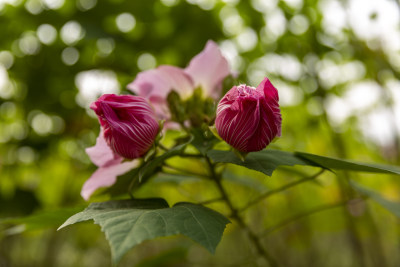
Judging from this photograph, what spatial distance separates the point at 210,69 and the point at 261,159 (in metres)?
0.22

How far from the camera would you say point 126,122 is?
1.57 feet

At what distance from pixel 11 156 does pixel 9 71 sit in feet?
1.80

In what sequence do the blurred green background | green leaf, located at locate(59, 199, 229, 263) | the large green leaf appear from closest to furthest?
green leaf, located at locate(59, 199, 229, 263), the large green leaf, the blurred green background

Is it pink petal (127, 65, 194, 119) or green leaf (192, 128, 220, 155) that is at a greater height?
pink petal (127, 65, 194, 119)

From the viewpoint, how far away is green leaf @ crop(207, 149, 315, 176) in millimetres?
448

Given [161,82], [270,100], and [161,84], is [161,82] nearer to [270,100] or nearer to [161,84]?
[161,84]

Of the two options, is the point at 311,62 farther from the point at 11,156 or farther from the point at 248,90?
the point at 11,156

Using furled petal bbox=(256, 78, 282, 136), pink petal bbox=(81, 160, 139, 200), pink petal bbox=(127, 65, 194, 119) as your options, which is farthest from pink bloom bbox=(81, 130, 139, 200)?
furled petal bbox=(256, 78, 282, 136)

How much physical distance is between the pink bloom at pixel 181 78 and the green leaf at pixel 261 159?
0.54ft

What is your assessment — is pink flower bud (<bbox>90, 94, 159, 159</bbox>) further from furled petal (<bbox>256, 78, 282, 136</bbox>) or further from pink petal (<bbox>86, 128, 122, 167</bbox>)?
furled petal (<bbox>256, 78, 282, 136</bbox>)

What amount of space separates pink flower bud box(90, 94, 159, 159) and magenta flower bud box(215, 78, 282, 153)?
11 centimetres

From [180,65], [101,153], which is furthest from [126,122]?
[180,65]

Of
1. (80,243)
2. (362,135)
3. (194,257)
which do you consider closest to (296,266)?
(194,257)

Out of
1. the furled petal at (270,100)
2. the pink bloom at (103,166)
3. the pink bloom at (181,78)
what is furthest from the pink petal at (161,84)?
the furled petal at (270,100)
